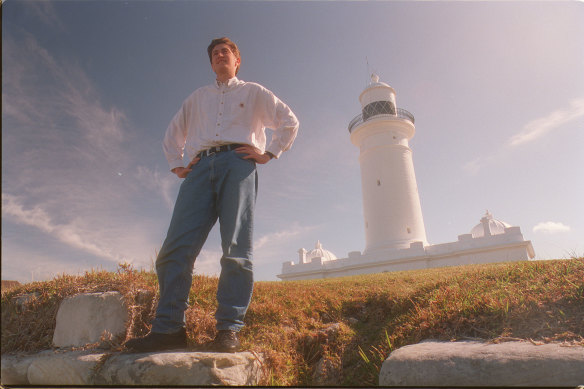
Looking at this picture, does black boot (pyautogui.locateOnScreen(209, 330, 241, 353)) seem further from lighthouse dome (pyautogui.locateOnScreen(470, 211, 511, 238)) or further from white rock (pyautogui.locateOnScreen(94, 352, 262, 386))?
lighthouse dome (pyautogui.locateOnScreen(470, 211, 511, 238))

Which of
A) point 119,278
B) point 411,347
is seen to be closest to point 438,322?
point 411,347

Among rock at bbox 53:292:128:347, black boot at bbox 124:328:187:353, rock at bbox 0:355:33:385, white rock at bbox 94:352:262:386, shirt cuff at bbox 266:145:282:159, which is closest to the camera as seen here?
white rock at bbox 94:352:262:386

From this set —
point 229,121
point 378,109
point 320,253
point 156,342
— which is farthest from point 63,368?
point 320,253

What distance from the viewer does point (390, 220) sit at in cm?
1772

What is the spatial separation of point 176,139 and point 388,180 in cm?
1639

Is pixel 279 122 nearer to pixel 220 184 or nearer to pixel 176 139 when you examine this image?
pixel 220 184

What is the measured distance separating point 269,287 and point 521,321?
279 centimetres

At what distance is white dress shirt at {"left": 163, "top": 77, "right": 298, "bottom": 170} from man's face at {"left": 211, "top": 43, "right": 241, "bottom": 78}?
99mm

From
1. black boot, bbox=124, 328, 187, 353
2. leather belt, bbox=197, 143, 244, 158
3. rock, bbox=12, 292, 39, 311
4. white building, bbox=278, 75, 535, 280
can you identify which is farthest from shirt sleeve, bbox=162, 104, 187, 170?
white building, bbox=278, 75, 535, 280

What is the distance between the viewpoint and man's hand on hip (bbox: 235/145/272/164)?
2.71 m

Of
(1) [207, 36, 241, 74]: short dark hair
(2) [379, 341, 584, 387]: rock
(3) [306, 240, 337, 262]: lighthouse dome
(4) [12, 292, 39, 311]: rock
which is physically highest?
(1) [207, 36, 241, 74]: short dark hair

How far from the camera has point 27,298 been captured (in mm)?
3195

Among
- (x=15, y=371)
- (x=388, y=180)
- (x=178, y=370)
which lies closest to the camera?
(x=178, y=370)

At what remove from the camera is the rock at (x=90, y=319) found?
8.80ft
